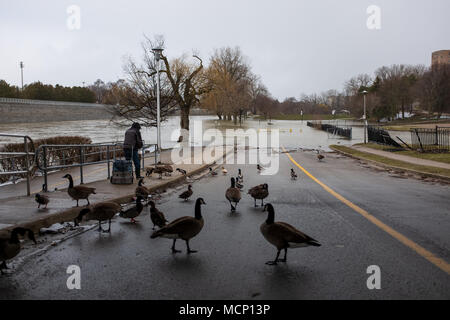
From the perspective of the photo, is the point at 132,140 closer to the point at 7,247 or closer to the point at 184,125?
the point at 7,247

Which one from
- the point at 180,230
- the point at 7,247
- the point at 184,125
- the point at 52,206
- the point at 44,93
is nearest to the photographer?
the point at 7,247

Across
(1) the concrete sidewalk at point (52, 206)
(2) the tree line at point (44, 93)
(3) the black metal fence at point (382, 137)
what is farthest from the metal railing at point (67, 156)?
(2) the tree line at point (44, 93)

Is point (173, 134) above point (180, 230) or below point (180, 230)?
above

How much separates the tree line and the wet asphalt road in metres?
107

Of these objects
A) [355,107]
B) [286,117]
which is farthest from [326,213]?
[286,117]

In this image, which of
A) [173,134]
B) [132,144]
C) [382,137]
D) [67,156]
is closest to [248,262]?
[132,144]

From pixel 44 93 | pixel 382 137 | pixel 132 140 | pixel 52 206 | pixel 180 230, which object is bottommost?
pixel 52 206

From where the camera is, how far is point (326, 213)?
808cm

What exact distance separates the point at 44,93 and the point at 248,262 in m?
125

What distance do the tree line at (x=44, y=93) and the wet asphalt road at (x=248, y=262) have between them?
107 m

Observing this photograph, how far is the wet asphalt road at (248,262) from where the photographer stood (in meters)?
3.98

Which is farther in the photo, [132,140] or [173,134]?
[173,134]

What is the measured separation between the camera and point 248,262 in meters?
4.91
